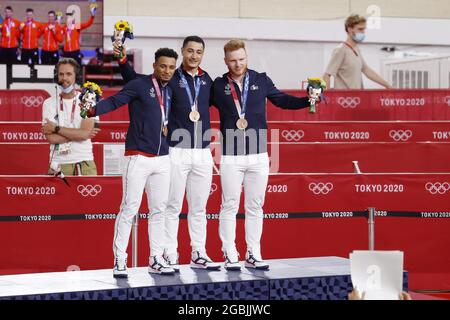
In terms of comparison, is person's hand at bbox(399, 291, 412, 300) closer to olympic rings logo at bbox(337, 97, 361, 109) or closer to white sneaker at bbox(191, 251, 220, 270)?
white sneaker at bbox(191, 251, 220, 270)

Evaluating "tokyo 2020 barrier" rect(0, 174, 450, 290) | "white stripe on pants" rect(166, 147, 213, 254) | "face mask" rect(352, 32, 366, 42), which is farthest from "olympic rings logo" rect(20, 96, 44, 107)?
"white stripe on pants" rect(166, 147, 213, 254)

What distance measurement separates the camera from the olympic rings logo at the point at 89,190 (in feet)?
36.7

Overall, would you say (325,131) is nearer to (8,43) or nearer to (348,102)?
(348,102)

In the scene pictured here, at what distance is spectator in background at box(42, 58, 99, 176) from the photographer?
11.0 m

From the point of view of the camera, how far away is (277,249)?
11328 mm

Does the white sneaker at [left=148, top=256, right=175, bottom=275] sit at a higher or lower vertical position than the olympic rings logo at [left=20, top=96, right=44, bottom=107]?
lower

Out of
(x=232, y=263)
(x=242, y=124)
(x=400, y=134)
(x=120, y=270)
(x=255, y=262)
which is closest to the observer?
(x=120, y=270)

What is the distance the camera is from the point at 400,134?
13.7 metres

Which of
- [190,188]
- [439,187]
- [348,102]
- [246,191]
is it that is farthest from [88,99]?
[348,102]

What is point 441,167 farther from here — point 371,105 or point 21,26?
point 21,26

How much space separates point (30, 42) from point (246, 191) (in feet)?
26.7

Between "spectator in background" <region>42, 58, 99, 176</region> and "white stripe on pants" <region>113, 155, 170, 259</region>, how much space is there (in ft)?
7.16

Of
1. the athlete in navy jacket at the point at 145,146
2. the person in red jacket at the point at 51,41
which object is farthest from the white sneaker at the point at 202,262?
the person in red jacket at the point at 51,41
